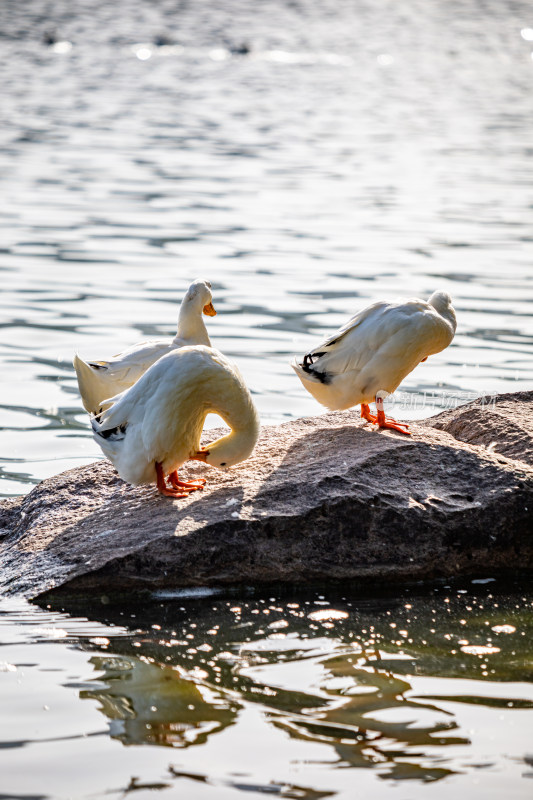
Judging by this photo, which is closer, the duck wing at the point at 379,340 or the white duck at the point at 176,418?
Result: the white duck at the point at 176,418

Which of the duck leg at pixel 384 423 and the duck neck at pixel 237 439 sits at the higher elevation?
the duck neck at pixel 237 439

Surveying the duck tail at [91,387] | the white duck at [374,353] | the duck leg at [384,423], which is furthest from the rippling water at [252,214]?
the duck leg at [384,423]

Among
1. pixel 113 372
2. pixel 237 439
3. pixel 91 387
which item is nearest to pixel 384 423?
pixel 237 439

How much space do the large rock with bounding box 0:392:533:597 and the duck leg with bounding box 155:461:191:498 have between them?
0.14 feet

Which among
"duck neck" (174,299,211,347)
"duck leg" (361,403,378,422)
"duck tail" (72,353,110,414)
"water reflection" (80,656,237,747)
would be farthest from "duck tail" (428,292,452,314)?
"water reflection" (80,656,237,747)

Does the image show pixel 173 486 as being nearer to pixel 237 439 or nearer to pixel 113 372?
pixel 237 439

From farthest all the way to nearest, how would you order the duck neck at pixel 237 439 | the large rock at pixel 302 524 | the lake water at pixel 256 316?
the duck neck at pixel 237 439 → the large rock at pixel 302 524 → the lake water at pixel 256 316

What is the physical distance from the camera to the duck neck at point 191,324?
7.34m

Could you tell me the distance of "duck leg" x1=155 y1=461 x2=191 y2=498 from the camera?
18.8ft

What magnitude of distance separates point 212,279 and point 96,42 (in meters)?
38.9

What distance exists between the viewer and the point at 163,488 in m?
5.79

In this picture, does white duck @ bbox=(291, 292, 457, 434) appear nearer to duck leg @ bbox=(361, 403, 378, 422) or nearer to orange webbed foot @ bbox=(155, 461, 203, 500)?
duck leg @ bbox=(361, 403, 378, 422)

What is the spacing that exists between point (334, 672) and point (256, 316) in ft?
25.9

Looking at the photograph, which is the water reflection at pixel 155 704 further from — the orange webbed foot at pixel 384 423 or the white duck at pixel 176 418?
the orange webbed foot at pixel 384 423
